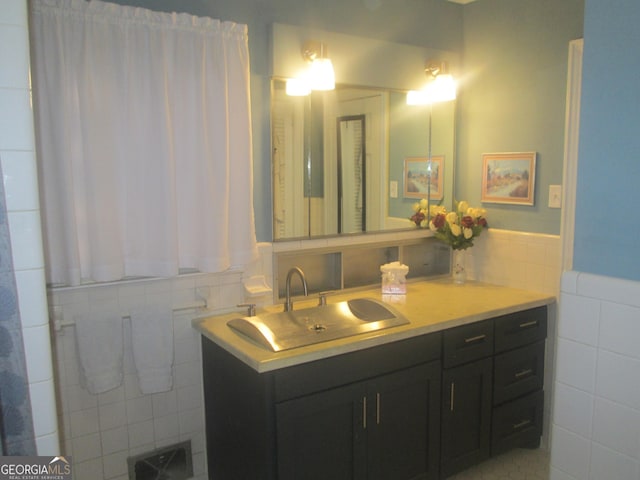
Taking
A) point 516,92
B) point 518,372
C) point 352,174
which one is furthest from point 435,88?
point 518,372

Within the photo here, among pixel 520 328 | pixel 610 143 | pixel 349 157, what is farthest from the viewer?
pixel 349 157

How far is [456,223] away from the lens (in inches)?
121

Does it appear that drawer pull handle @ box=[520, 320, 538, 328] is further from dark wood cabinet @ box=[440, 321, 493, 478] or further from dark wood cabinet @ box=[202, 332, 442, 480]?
dark wood cabinet @ box=[202, 332, 442, 480]

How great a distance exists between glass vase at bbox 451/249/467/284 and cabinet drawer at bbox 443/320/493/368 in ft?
1.94

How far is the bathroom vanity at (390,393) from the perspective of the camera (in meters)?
2.02

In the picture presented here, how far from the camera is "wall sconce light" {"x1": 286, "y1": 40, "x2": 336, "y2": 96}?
8.34 feet

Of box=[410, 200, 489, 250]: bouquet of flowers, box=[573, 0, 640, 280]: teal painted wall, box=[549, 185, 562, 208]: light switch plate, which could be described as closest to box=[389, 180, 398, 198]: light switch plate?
box=[410, 200, 489, 250]: bouquet of flowers

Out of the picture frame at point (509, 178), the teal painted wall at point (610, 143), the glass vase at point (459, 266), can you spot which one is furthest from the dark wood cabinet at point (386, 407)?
the teal painted wall at point (610, 143)

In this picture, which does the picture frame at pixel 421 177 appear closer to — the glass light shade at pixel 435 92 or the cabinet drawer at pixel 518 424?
the glass light shade at pixel 435 92

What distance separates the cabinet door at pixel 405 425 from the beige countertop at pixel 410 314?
7.9 inches

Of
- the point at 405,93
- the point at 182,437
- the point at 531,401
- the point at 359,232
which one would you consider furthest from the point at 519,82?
the point at 182,437

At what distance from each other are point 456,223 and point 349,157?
0.77 metres

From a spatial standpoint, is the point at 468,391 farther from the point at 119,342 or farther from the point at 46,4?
the point at 46,4

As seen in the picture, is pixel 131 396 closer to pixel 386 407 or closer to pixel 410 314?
pixel 386 407
